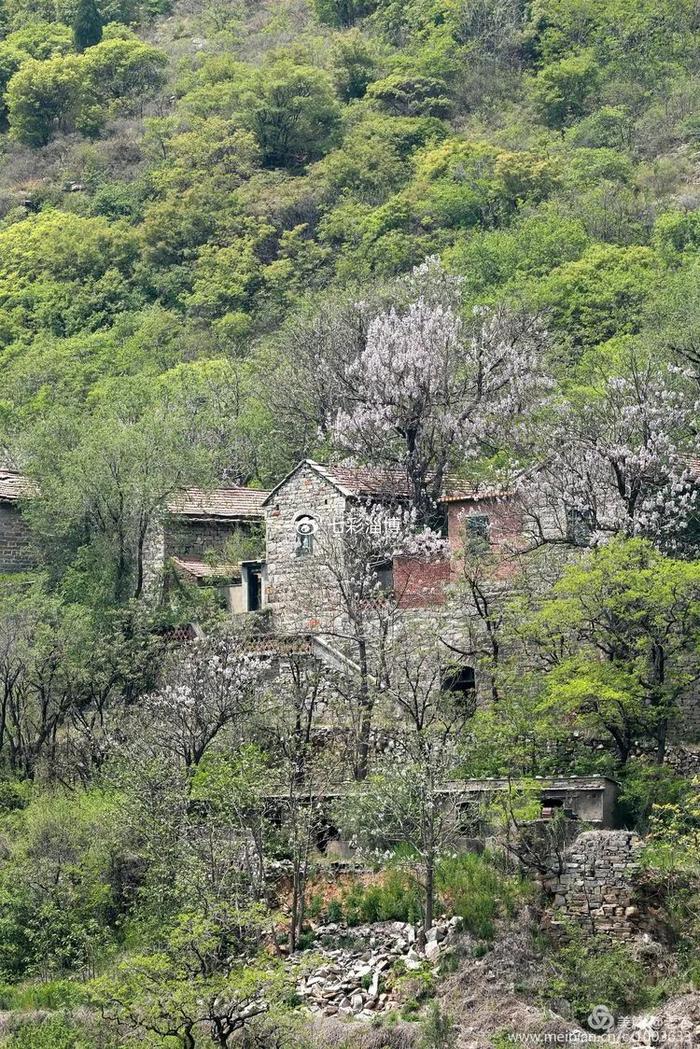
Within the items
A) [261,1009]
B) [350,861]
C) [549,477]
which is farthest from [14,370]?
[261,1009]

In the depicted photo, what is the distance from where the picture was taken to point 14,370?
3036 inches

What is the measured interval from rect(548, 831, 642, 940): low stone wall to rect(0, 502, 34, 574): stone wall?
2153 cm

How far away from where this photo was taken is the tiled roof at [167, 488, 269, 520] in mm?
51406

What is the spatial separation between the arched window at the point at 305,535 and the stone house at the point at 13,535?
7.92 m

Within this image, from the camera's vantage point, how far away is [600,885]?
111ft

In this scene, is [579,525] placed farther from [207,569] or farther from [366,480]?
[207,569]

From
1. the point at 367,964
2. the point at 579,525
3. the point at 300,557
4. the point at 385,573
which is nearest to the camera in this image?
the point at 367,964

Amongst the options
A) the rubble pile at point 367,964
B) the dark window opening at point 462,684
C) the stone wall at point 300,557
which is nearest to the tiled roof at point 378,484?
the stone wall at point 300,557

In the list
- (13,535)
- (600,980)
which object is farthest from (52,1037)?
(13,535)

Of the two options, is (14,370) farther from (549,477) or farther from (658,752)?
(658,752)

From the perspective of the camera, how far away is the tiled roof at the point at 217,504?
5141 centimetres

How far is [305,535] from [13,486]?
928cm

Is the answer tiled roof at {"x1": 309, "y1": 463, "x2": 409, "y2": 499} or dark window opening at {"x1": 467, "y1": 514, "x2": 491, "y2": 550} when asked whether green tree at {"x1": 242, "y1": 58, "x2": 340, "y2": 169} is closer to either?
tiled roof at {"x1": 309, "y1": 463, "x2": 409, "y2": 499}

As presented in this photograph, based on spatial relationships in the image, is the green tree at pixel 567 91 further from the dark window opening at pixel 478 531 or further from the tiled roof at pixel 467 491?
the dark window opening at pixel 478 531
